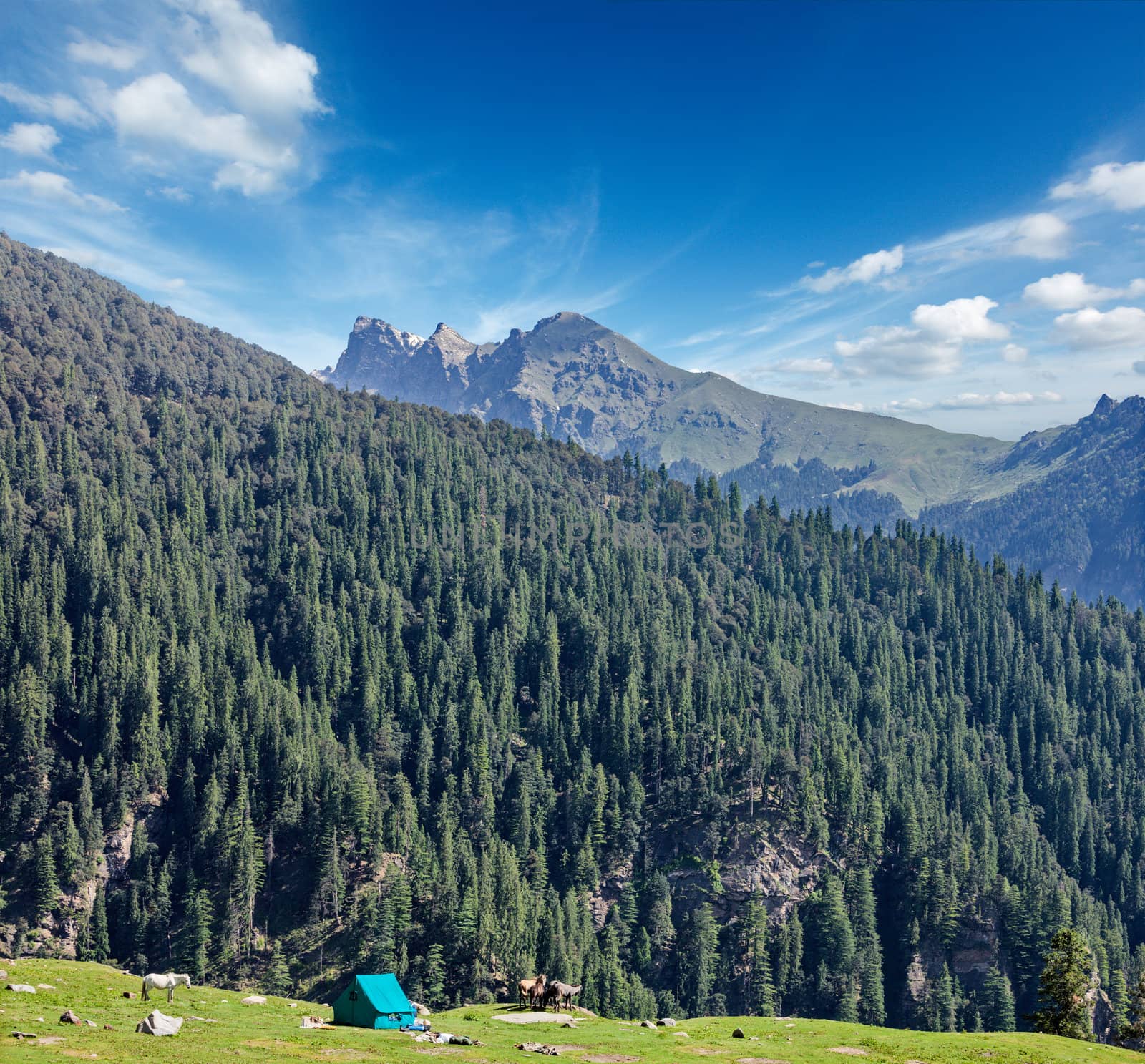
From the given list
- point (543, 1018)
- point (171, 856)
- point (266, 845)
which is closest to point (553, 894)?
point (266, 845)

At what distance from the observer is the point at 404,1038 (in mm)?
72312

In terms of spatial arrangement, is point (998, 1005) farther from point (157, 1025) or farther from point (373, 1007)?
point (157, 1025)

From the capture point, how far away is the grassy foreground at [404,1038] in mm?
57844

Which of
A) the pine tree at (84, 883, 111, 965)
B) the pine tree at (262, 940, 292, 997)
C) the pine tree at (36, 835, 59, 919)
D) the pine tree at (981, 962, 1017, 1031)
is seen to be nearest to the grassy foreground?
the pine tree at (262, 940, 292, 997)

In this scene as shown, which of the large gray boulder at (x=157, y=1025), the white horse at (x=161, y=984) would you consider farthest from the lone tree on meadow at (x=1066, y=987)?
the white horse at (x=161, y=984)

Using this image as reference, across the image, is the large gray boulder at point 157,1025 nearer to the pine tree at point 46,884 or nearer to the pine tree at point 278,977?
the pine tree at point 278,977

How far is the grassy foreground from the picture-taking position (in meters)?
57.8

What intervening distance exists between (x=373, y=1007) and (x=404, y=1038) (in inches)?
340

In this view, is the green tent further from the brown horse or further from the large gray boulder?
the brown horse

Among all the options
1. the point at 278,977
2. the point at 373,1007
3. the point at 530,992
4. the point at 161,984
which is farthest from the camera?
the point at 278,977

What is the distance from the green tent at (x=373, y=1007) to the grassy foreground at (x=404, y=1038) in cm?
252

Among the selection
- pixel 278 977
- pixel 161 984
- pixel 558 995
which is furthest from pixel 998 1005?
pixel 161 984

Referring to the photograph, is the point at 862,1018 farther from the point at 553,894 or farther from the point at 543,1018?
the point at 543,1018

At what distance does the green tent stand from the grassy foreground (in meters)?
2.52
